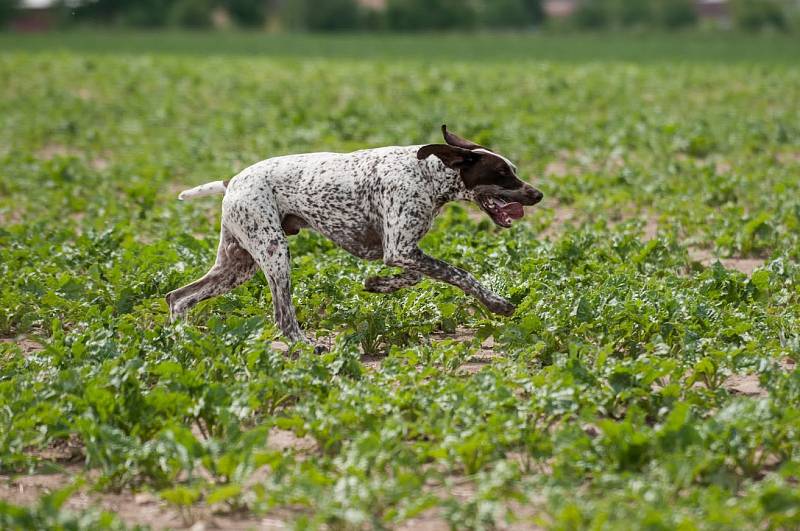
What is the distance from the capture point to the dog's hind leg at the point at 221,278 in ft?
23.8

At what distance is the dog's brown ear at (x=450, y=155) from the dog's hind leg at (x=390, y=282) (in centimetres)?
71

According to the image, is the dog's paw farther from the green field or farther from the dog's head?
the dog's head

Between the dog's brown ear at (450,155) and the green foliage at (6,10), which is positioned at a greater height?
the dog's brown ear at (450,155)

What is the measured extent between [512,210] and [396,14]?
65.9 metres

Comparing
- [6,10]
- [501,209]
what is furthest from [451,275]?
[6,10]

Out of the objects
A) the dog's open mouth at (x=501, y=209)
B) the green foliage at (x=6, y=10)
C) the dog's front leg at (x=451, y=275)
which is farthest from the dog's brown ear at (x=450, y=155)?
the green foliage at (x=6, y=10)

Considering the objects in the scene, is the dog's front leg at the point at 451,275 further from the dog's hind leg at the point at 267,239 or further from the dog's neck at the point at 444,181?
the dog's hind leg at the point at 267,239

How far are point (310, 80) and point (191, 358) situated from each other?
1999 cm

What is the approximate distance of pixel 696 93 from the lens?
76.0 ft

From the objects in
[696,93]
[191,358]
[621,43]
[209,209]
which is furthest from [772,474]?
[621,43]

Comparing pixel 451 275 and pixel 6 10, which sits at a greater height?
pixel 451 275

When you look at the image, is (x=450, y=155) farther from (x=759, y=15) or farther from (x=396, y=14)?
(x=759, y=15)

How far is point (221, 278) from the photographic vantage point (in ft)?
24.0

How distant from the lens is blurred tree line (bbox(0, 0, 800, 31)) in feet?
227
